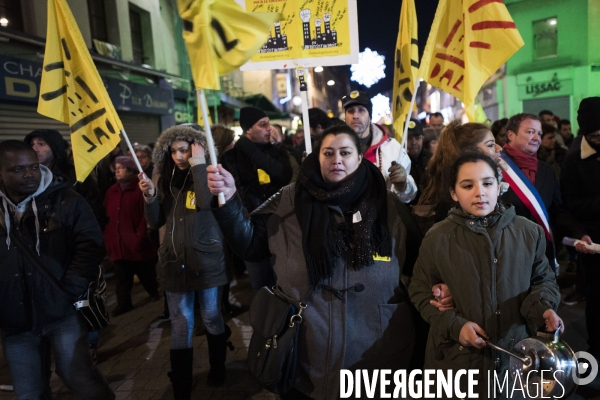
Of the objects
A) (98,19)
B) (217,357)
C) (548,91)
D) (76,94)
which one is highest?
(98,19)

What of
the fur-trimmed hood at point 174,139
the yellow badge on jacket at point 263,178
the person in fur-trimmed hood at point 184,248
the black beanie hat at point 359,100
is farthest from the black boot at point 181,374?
the black beanie hat at point 359,100

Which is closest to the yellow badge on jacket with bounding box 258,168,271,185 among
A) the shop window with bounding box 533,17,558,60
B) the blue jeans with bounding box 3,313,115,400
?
the blue jeans with bounding box 3,313,115,400

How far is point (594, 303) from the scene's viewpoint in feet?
12.0

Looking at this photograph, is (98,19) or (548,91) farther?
(548,91)

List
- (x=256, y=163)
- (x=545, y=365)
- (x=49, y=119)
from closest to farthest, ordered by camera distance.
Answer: (x=545, y=365) → (x=256, y=163) → (x=49, y=119)

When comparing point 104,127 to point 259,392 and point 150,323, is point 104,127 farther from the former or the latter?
point 150,323

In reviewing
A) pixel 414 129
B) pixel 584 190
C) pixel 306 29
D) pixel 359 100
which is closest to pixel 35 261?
pixel 306 29

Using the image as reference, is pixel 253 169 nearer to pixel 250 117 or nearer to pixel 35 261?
pixel 250 117

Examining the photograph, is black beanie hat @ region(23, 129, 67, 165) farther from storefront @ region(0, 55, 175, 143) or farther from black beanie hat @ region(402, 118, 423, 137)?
storefront @ region(0, 55, 175, 143)

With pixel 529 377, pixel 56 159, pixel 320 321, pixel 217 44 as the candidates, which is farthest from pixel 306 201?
pixel 56 159

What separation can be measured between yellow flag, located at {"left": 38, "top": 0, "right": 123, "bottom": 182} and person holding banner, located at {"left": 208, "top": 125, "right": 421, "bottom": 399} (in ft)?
6.12

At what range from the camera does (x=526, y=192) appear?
319cm

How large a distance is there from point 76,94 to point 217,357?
98.7 inches

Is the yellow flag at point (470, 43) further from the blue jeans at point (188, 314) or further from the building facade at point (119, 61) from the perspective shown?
the building facade at point (119, 61)
